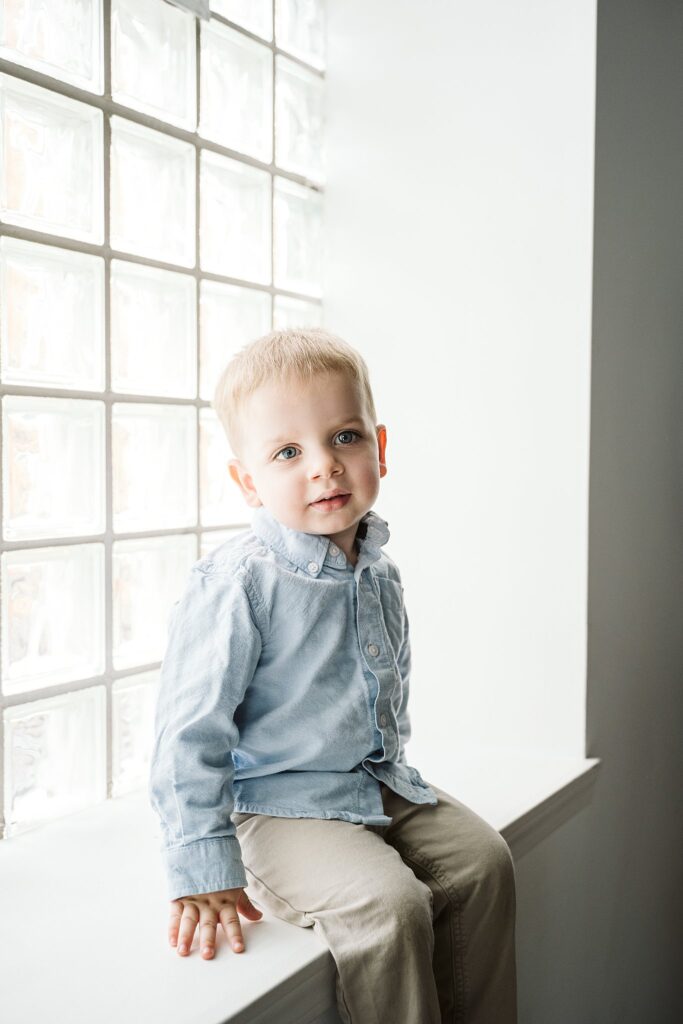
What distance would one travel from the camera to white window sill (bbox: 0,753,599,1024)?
77cm

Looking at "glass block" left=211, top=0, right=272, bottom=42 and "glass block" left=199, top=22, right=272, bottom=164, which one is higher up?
"glass block" left=211, top=0, right=272, bottom=42

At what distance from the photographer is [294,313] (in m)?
1.59

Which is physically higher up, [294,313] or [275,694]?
[294,313]

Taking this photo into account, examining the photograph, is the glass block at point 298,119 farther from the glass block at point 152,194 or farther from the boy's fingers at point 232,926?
the boy's fingers at point 232,926

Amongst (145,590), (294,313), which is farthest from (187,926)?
(294,313)

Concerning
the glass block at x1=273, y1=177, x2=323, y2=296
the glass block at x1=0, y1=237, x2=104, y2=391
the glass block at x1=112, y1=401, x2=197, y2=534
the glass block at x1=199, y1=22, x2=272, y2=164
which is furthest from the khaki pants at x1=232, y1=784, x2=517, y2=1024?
the glass block at x1=199, y1=22, x2=272, y2=164

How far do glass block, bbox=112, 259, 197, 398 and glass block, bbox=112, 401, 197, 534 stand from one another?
4cm

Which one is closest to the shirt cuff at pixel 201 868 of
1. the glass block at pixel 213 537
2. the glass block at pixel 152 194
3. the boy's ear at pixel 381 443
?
the boy's ear at pixel 381 443

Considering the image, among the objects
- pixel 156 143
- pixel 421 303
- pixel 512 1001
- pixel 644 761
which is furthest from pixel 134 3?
pixel 644 761

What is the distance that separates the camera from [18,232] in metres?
1.10

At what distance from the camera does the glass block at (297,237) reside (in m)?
1.55

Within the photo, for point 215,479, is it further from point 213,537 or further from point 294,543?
point 294,543

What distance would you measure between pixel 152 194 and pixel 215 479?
44 centimetres

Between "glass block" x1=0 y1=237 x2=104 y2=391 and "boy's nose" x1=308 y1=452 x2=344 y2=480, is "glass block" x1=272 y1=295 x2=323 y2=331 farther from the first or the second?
"boy's nose" x1=308 y1=452 x2=344 y2=480
